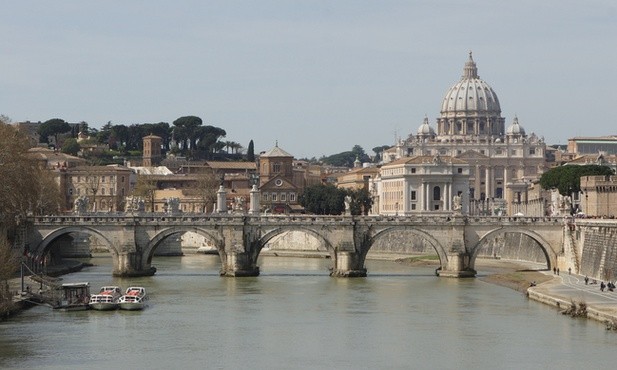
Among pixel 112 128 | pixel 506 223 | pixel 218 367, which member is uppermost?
pixel 112 128

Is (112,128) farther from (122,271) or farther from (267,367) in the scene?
(267,367)

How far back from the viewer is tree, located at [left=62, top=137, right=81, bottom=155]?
574ft

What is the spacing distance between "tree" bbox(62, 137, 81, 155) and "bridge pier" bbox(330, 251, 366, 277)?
9839 cm

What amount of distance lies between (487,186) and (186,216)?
357 ft

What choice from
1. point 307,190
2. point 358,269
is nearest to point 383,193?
point 307,190

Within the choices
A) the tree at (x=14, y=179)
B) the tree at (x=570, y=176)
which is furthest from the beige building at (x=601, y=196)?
the tree at (x=14, y=179)

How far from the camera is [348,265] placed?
80.0 metres

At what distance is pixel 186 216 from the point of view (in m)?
80.9

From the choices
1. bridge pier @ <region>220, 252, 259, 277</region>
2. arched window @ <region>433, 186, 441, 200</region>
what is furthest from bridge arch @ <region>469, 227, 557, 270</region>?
arched window @ <region>433, 186, 441, 200</region>

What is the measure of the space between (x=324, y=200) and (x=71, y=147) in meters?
46.8

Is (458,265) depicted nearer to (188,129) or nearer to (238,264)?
(238,264)

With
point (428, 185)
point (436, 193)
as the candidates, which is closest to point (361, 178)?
point (436, 193)

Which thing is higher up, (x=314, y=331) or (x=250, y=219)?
(x=250, y=219)

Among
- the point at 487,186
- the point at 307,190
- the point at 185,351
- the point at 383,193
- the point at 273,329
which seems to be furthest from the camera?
the point at 487,186
